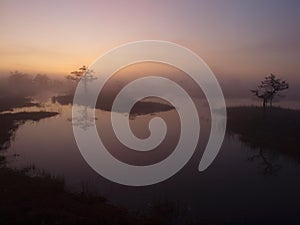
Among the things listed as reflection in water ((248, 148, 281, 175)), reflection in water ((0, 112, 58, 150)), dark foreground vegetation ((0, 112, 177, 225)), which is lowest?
dark foreground vegetation ((0, 112, 177, 225))

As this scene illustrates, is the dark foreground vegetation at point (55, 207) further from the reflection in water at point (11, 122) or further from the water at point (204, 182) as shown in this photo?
the reflection in water at point (11, 122)

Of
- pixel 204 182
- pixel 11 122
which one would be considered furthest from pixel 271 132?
pixel 11 122

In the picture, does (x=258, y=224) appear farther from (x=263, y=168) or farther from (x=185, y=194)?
(x=263, y=168)

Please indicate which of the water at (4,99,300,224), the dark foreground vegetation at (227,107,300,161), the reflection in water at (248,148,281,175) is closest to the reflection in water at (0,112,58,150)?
the water at (4,99,300,224)

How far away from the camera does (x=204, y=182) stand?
1841 centimetres

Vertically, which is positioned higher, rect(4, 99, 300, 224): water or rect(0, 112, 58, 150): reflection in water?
rect(0, 112, 58, 150): reflection in water

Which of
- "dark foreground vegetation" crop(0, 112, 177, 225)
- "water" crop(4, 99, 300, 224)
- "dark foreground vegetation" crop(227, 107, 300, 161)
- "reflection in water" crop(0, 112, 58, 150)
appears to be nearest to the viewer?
"dark foreground vegetation" crop(0, 112, 177, 225)

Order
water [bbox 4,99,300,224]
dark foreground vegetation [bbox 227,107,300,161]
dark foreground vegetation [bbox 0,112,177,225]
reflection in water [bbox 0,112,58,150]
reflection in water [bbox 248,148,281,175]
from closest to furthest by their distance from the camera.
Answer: dark foreground vegetation [bbox 0,112,177,225], water [bbox 4,99,300,224], reflection in water [bbox 248,148,281,175], reflection in water [bbox 0,112,58,150], dark foreground vegetation [bbox 227,107,300,161]

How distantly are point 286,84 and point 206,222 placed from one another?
3297cm

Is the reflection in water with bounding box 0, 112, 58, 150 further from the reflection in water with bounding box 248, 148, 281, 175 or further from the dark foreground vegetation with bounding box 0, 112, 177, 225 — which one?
the reflection in water with bounding box 248, 148, 281, 175

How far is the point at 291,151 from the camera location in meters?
27.1

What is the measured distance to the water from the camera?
568 inches

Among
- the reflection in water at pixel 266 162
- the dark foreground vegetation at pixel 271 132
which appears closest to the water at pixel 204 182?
the reflection in water at pixel 266 162

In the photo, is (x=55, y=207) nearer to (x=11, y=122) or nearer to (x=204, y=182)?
(x=204, y=182)
